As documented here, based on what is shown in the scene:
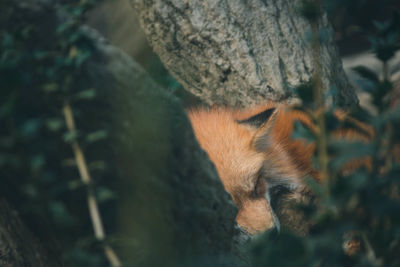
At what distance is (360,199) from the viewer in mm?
1055

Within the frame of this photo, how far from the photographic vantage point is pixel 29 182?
104 centimetres

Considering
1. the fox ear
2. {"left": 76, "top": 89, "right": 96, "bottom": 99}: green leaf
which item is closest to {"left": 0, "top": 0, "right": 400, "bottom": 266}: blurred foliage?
{"left": 76, "top": 89, "right": 96, "bottom": 99}: green leaf

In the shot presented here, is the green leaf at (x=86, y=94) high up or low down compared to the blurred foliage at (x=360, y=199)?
up

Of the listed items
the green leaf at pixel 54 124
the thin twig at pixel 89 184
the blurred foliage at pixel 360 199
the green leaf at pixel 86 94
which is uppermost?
the green leaf at pixel 86 94

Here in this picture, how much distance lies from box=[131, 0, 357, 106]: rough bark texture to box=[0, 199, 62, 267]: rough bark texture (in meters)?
1.54

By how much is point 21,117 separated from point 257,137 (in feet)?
5.71

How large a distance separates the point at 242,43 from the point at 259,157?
29.6 inches

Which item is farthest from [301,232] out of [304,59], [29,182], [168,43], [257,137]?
[29,182]

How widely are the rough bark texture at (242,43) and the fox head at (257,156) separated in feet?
0.74

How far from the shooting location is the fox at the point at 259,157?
2.46 metres

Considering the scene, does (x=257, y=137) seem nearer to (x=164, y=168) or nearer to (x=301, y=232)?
(x=301, y=232)

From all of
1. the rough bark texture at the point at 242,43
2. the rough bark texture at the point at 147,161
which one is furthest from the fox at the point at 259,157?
the rough bark texture at the point at 147,161

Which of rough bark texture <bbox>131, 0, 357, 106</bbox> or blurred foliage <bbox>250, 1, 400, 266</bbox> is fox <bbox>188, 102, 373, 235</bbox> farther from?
blurred foliage <bbox>250, 1, 400, 266</bbox>

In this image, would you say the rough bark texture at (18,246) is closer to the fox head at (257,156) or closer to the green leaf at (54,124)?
the green leaf at (54,124)
